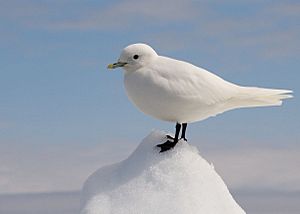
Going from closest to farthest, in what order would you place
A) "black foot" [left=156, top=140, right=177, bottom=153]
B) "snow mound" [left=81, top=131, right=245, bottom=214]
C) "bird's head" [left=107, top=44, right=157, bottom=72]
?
"snow mound" [left=81, top=131, right=245, bottom=214], "black foot" [left=156, top=140, right=177, bottom=153], "bird's head" [left=107, top=44, right=157, bottom=72]

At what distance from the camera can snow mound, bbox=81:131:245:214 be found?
5.57 m

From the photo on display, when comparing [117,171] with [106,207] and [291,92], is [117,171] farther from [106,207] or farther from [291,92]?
[291,92]

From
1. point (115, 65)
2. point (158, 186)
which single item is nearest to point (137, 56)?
point (115, 65)

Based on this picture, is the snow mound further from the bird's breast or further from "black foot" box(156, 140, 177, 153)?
the bird's breast

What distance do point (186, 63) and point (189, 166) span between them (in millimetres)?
1036

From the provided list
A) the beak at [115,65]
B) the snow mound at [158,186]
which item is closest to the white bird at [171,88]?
the beak at [115,65]

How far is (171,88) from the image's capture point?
607cm

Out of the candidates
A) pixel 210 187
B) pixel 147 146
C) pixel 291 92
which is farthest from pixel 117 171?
pixel 291 92

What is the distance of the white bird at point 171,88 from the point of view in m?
6.08

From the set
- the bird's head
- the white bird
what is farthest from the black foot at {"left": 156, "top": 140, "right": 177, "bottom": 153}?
the bird's head

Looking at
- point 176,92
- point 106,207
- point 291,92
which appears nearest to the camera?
point 106,207

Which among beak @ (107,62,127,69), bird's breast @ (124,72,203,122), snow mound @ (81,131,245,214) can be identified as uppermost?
beak @ (107,62,127,69)

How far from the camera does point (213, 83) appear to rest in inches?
250

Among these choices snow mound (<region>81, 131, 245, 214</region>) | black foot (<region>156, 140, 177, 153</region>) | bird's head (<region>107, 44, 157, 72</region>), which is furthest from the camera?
bird's head (<region>107, 44, 157, 72</region>)
